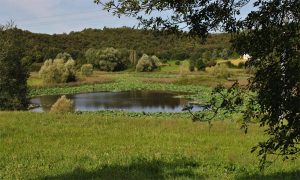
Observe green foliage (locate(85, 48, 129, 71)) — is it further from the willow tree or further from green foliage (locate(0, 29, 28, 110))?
the willow tree

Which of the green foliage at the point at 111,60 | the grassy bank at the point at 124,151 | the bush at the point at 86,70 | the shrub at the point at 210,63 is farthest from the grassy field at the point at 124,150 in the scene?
the green foliage at the point at 111,60

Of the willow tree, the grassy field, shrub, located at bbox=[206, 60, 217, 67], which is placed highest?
the willow tree

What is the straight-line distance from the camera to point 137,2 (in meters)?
4.95

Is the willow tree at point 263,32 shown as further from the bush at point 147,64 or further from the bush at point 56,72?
the bush at point 147,64

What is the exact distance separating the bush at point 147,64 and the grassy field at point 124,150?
90.0 meters

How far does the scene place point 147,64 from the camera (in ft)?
364

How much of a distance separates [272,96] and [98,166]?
A: 230 inches

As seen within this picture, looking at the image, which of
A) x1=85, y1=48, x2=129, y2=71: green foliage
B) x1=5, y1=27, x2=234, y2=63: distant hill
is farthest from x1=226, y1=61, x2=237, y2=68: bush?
x1=85, y1=48, x2=129, y2=71: green foliage

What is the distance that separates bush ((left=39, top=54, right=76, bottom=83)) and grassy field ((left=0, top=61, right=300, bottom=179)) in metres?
60.9

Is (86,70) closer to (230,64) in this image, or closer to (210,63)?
(210,63)

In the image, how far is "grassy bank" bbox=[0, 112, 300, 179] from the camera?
9.24 m

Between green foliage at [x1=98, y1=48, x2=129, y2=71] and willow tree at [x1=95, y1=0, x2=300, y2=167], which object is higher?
willow tree at [x1=95, y1=0, x2=300, y2=167]

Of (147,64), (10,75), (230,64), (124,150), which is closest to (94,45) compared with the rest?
(147,64)

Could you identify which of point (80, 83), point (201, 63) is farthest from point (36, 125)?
point (201, 63)
